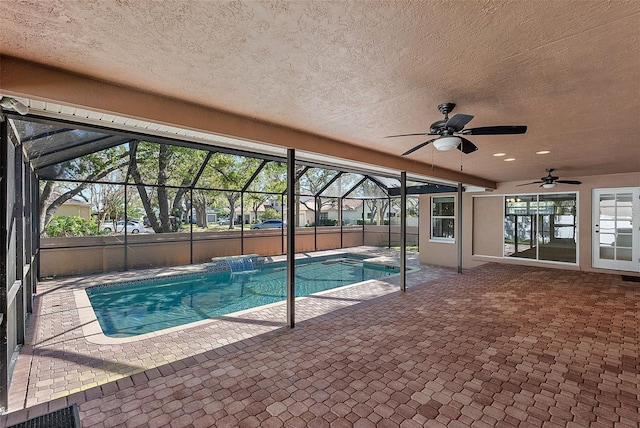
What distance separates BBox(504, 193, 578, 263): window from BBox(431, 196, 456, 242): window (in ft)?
4.96

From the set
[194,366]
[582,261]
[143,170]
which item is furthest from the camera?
[143,170]

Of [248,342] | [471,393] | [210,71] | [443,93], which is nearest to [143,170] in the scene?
[248,342]

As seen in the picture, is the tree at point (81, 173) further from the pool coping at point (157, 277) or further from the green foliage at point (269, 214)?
the green foliage at point (269, 214)

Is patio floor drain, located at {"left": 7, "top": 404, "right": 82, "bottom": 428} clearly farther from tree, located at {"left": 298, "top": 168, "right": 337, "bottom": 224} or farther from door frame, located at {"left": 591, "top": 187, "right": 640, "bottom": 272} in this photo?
tree, located at {"left": 298, "top": 168, "right": 337, "bottom": 224}

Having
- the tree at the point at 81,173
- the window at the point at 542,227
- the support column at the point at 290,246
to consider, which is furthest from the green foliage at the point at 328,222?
the support column at the point at 290,246

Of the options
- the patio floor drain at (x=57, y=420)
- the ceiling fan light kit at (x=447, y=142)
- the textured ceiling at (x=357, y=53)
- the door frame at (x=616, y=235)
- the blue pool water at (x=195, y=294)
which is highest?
the textured ceiling at (x=357, y=53)

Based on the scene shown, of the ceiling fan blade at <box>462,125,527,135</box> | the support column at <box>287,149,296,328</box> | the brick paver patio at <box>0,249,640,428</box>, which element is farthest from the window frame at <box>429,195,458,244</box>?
the ceiling fan blade at <box>462,125,527,135</box>

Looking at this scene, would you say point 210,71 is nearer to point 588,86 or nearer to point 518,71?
point 518,71

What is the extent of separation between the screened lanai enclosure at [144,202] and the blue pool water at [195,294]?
3.58 ft

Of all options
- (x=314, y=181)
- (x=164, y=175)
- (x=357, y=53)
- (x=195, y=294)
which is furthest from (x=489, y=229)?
(x=164, y=175)

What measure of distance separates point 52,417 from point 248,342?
1.81 metres

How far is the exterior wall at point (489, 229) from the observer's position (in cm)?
804

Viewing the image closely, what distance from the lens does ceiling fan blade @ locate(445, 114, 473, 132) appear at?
A: 103 inches

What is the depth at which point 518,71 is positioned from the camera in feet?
7.42
